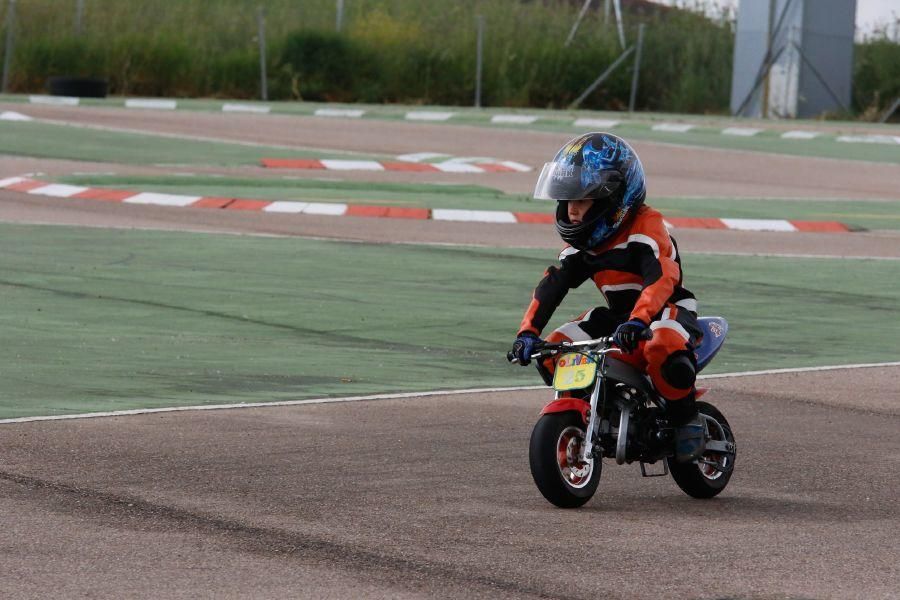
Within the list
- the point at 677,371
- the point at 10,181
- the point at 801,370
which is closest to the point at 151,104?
the point at 10,181

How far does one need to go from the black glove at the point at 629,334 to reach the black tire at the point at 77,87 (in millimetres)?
29936

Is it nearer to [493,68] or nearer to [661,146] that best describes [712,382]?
[661,146]

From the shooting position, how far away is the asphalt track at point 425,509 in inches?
222

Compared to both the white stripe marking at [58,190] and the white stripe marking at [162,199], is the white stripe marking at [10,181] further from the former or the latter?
the white stripe marking at [162,199]

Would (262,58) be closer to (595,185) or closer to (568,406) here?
(595,185)

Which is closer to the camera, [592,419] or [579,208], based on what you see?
[592,419]

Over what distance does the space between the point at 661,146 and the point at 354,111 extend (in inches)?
287

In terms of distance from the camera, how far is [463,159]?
26.5 m

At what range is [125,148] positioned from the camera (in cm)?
2652

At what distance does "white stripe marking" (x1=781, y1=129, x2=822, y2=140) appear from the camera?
3200 cm

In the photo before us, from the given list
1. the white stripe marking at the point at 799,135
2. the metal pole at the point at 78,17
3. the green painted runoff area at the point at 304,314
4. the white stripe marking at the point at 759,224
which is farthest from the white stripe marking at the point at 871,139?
the metal pole at the point at 78,17

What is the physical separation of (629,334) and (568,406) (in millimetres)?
410

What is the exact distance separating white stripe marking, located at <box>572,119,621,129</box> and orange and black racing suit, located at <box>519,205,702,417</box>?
2558 centimetres

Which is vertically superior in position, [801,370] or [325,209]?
[801,370]
